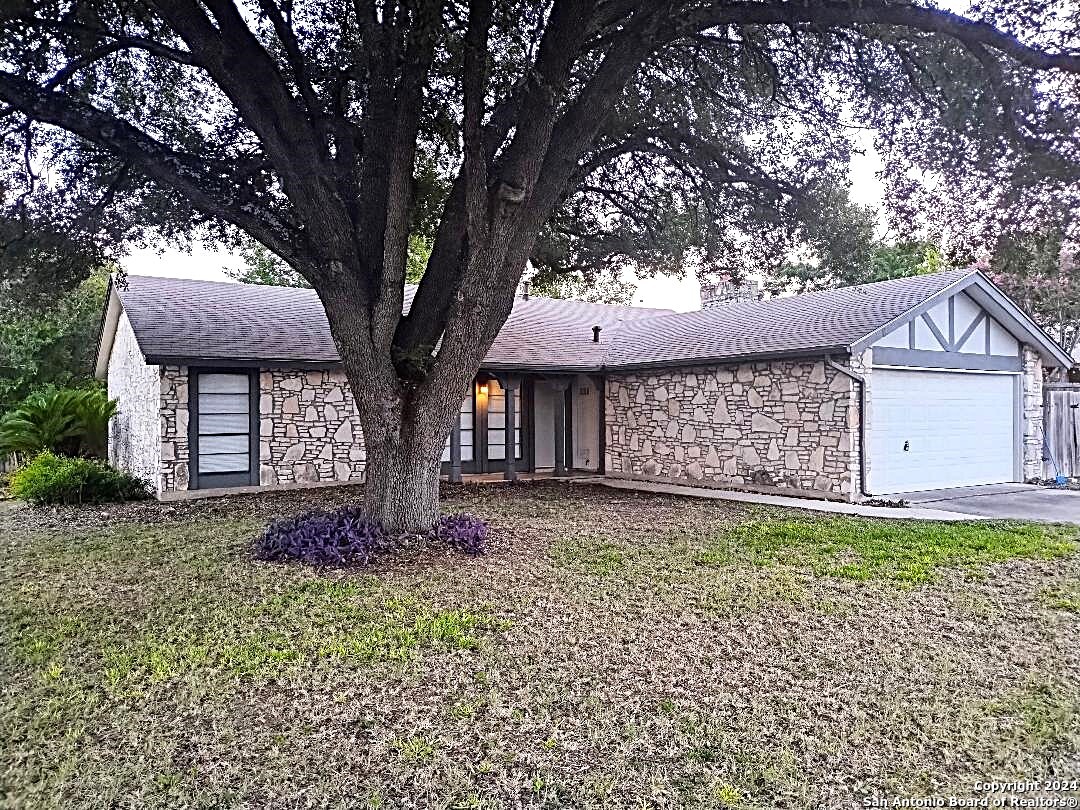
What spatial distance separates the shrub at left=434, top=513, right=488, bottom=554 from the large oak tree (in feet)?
0.81

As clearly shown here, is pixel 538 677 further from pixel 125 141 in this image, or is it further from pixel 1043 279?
pixel 1043 279

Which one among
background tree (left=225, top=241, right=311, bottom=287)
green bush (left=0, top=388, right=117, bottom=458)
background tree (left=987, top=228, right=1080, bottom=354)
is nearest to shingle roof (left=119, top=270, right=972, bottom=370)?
background tree (left=987, top=228, right=1080, bottom=354)

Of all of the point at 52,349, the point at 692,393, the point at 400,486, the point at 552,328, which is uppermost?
the point at 552,328

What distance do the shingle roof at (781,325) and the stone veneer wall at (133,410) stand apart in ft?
27.3

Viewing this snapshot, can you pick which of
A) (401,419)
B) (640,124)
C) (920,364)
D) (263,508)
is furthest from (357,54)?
(920,364)

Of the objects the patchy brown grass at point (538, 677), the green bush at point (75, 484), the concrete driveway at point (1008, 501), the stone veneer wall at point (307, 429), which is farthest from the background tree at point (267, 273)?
the concrete driveway at point (1008, 501)

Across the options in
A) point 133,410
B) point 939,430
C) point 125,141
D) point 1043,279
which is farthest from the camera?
point 1043,279

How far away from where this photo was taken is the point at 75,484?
10266mm

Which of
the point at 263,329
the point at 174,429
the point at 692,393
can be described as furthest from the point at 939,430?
the point at 174,429

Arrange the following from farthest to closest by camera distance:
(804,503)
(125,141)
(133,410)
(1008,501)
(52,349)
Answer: (52,349) < (133,410) < (1008,501) < (804,503) < (125,141)

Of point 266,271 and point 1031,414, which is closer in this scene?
point 1031,414

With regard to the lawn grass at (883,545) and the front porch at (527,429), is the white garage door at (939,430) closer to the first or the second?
the lawn grass at (883,545)

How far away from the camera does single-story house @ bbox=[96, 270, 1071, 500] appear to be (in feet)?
34.3

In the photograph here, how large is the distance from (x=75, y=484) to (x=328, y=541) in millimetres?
6211
